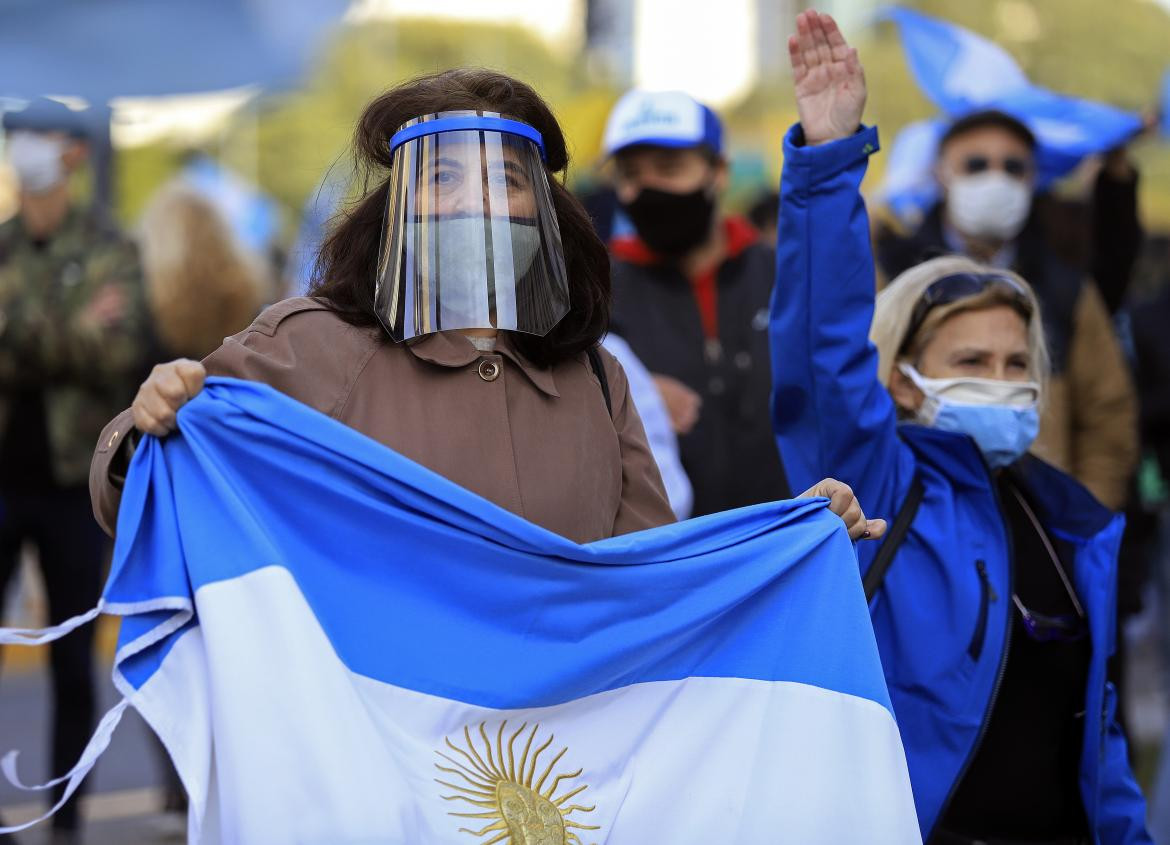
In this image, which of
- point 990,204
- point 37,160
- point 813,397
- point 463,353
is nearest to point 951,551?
point 813,397

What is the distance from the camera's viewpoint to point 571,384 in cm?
313

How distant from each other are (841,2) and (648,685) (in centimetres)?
3554

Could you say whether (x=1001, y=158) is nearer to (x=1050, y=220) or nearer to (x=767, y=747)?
(x=1050, y=220)

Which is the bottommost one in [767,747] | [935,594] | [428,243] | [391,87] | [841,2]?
[767,747]

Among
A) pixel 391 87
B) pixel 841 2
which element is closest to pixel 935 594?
pixel 391 87

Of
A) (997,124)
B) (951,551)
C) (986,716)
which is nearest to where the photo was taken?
(986,716)

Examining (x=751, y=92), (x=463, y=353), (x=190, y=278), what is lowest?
(x=463, y=353)

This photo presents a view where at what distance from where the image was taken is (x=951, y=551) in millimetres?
3480

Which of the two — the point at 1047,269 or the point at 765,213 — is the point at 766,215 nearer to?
the point at 765,213

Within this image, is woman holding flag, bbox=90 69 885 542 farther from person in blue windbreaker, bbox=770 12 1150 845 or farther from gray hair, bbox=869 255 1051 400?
gray hair, bbox=869 255 1051 400

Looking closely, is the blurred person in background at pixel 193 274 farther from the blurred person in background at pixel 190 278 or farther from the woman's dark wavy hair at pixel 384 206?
the woman's dark wavy hair at pixel 384 206

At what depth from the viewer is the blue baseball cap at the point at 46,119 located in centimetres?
660

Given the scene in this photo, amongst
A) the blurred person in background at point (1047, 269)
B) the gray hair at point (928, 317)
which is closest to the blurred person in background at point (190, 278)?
the blurred person in background at point (1047, 269)

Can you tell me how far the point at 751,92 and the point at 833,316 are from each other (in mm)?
34873
